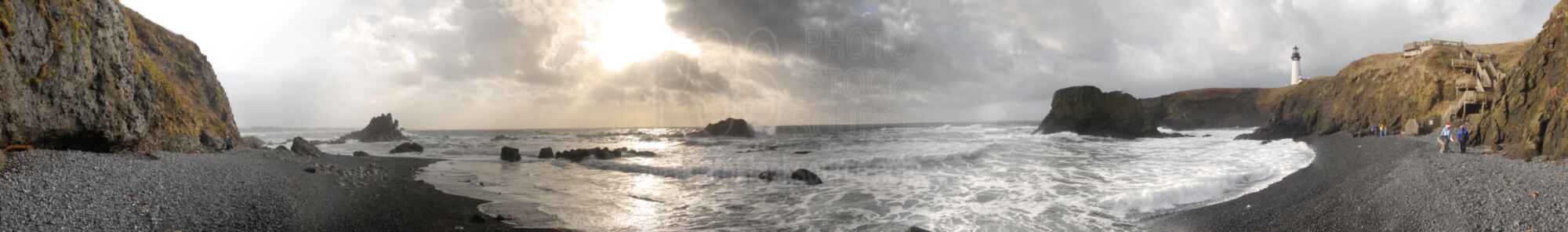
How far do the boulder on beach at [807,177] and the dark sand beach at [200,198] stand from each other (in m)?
7.74

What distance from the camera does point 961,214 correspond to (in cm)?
1122

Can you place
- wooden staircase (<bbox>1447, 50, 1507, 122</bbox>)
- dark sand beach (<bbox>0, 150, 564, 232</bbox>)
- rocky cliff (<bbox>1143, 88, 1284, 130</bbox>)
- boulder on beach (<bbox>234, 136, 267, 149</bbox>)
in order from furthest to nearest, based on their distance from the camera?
1. rocky cliff (<bbox>1143, 88, 1284, 130</bbox>)
2. wooden staircase (<bbox>1447, 50, 1507, 122</bbox>)
3. boulder on beach (<bbox>234, 136, 267, 149</bbox>)
4. dark sand beach (<bbox>0, 150, 564, 232</bbox>)

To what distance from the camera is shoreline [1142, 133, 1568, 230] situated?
24.6 ft

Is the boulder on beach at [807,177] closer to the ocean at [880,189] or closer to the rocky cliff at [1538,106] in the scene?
the ocean at [880,189]

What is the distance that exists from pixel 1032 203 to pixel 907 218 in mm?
2998

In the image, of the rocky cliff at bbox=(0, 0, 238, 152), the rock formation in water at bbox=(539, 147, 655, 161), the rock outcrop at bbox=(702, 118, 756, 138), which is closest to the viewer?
the rocky cliff at bbox=(0, 0, 238, 152)

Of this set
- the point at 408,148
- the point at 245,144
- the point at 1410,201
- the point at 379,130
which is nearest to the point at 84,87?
the point at 245,144

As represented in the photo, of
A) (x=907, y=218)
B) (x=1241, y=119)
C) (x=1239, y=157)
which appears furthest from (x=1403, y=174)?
(x=1241, y=119)

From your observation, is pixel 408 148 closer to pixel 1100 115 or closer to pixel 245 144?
pixel 245 144

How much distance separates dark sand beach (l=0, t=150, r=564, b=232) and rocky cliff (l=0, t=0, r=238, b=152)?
0.72m

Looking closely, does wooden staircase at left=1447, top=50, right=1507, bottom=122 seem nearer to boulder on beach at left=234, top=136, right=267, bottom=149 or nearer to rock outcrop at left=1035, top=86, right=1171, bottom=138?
rock outcrop at left=1035, top=86, right=1171, bottom=138

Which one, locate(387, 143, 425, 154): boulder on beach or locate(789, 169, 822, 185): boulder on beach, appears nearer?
locate(789, 169, 822, 185): boulder on beach

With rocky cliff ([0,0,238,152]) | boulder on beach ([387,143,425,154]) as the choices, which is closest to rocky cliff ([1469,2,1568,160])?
rocky cliff ([0,0,238,152])

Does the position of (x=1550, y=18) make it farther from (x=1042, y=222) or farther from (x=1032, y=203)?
(x=1042, y=222)
